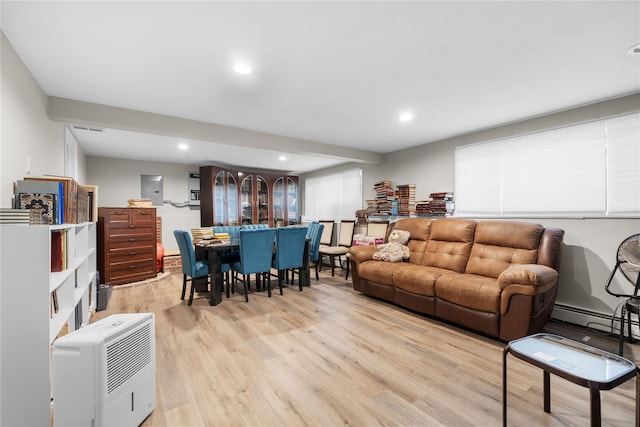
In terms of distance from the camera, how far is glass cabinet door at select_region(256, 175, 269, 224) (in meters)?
6.78

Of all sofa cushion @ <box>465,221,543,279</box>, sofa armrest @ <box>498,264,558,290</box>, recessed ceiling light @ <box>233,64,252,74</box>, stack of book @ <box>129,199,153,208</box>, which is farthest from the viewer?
stack of book @ <box>129,199,153,208</box>

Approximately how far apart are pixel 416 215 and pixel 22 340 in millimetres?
4442

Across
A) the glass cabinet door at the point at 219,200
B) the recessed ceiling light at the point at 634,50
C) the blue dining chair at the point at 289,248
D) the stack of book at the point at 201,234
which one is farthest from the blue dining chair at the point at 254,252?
the recessed ceiling light at the point at 634,50

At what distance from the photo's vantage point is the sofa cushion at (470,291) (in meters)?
2.61

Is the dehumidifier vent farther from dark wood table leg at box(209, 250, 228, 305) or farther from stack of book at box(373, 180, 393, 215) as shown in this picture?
stack of book at box(373, 180, 393, 215)

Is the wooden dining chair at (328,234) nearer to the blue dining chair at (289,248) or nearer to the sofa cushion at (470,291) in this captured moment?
the blue dining chair at (289,248)

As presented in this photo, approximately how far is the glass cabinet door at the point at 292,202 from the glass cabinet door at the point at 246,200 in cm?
99

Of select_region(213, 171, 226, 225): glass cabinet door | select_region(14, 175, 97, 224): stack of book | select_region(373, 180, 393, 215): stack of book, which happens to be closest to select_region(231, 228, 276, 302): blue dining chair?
select_region(14, 175, 97, 224): stack of book

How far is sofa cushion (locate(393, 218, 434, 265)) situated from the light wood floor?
3.11ft

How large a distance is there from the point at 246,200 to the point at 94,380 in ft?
17.5

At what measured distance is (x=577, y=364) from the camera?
4.57ft

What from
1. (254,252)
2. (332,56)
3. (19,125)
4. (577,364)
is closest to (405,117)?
(332,56)

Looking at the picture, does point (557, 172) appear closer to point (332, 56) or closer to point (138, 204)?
point (332, 56)

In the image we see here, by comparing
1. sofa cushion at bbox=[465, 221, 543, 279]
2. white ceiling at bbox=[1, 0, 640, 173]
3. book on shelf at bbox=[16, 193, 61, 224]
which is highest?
white ceiling at bbox=[1, 0, 640, 173]
